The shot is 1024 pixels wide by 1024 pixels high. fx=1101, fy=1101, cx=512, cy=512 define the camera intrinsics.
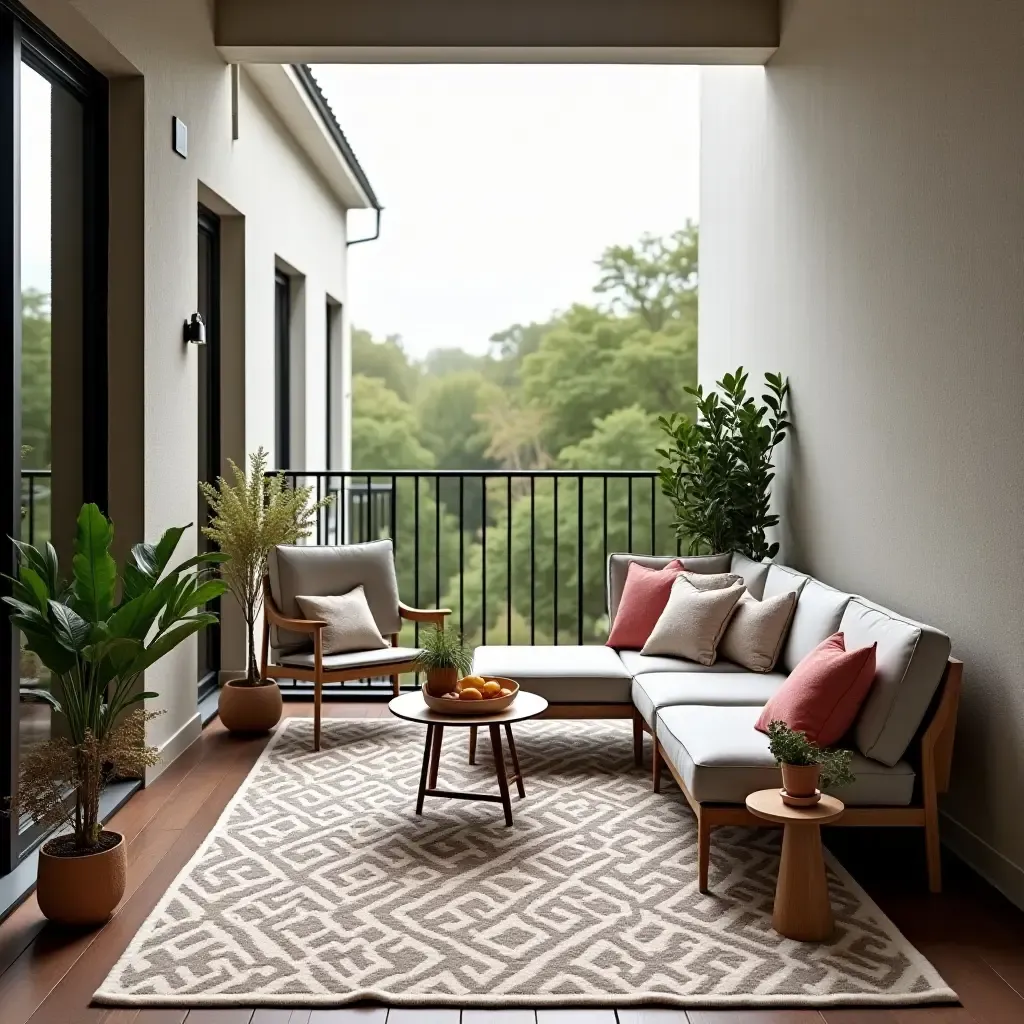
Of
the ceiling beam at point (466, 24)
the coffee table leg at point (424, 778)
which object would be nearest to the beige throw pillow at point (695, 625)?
the coffee table leg at point (424, 778)

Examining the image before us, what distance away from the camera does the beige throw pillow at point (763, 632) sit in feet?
14.0

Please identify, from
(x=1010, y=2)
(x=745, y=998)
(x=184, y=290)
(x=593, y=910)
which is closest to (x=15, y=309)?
Answer: (x=184, y=290)

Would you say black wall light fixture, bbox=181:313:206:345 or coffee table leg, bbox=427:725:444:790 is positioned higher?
black wall light fixture, bbox=181:313:206:345

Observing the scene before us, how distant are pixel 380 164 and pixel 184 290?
14.6 m

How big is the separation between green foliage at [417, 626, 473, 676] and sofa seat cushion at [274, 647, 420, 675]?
0.91 meters

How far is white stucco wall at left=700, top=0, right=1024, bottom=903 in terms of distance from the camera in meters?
3.11

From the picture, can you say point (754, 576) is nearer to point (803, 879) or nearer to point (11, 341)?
point (803, 879)

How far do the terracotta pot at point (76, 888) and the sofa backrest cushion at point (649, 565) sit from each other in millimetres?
2809

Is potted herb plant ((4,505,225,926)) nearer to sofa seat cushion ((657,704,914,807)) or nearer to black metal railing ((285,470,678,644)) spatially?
sofa seat cushion ((657,704,914,807))

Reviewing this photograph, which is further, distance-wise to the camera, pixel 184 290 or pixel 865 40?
pixel 184 290

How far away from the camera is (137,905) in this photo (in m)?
3.05

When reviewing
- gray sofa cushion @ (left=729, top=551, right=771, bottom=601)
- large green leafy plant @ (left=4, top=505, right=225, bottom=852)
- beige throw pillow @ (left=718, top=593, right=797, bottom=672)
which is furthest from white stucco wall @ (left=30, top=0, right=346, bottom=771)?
gray sofa cushion @ (left=729, top=551, right=771, bottom=601)

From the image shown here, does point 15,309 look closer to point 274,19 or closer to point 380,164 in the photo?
point 274,19

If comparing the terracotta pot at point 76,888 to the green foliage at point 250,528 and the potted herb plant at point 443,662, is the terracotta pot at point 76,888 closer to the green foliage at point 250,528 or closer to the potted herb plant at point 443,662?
the potted herb plant at point 443,662
